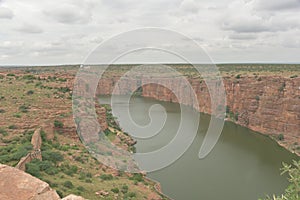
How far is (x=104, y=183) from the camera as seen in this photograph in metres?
12.6

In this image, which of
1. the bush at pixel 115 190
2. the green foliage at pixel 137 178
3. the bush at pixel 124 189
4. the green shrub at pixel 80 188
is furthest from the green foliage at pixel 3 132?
the green foliage at pixel 137 178

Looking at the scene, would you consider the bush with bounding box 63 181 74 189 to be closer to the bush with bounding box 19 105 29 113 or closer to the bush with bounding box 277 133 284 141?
the bush with bounding box 19 105 29 113

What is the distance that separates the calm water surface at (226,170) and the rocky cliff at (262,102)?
2030 millimetres

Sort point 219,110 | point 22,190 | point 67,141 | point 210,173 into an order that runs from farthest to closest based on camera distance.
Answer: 1. point 219,110
2. point 210,173
3. point 67,141
4. point 22,190

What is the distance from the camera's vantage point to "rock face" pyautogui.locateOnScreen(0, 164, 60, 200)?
4195 mm

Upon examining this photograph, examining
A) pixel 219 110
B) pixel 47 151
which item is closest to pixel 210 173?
pixel 47 151

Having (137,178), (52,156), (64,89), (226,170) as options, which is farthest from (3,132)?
(226,170)

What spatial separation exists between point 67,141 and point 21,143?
13.1 ft

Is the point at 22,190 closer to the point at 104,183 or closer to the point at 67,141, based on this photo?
the point at 104,183

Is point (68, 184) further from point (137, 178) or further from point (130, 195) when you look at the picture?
point (137, 178)

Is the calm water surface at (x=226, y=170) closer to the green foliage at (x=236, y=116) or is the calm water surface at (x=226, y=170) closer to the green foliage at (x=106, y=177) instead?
the green foliage at (x=106, y=177)

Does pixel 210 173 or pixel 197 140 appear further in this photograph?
pixel 197 140

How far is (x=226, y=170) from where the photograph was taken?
1914 centimetres

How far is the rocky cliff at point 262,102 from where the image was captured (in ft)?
89.5
